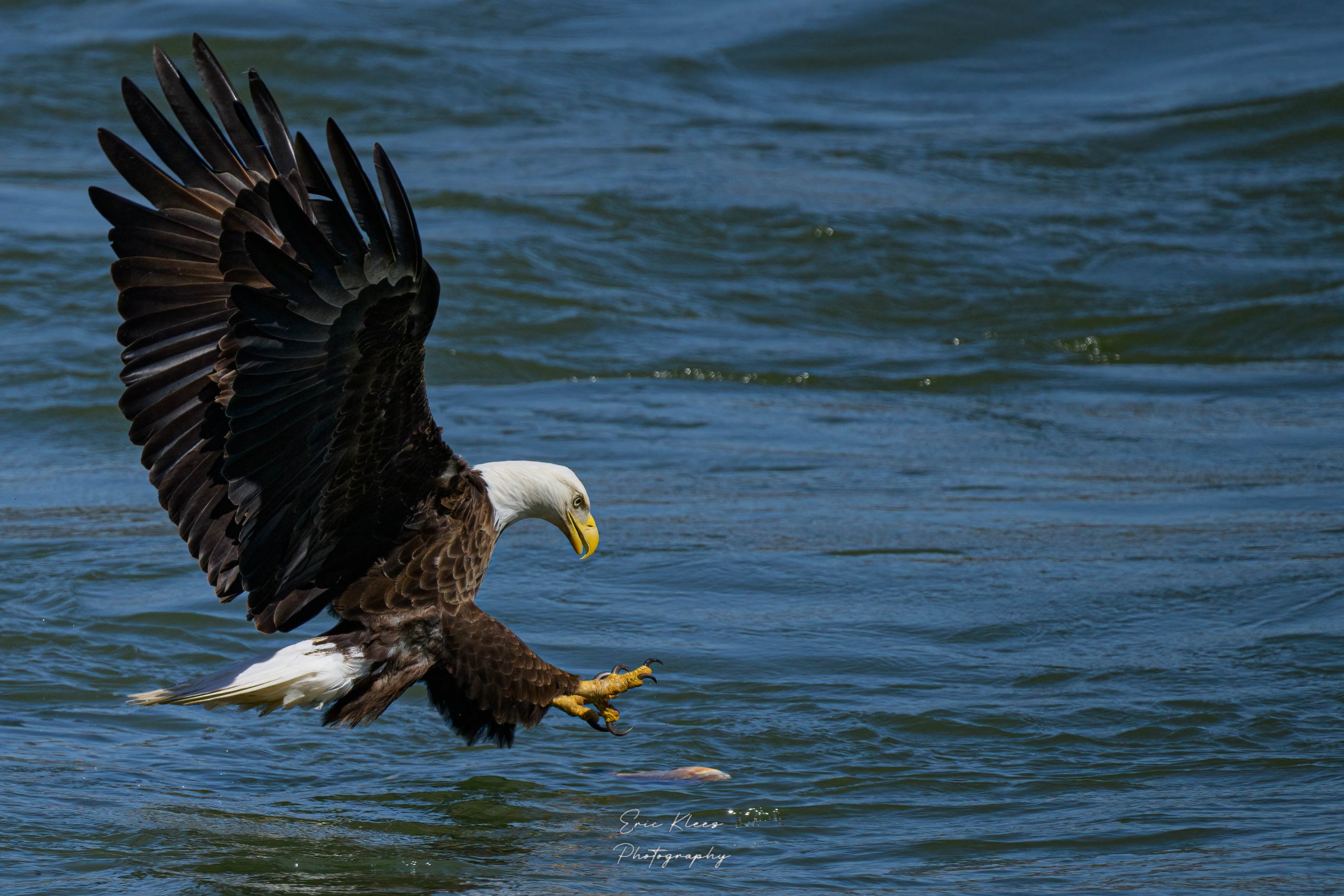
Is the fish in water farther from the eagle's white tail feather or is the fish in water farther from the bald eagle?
the eagle's white tail feather

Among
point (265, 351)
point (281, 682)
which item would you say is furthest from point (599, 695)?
Result: point (265, 351)

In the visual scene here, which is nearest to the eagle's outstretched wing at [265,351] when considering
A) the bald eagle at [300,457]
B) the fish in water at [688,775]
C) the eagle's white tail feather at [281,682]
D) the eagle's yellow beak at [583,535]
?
the bald eagle at [300,457]

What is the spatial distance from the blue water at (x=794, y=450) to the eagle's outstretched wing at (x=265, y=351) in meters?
0.66

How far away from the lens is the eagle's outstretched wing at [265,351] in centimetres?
349

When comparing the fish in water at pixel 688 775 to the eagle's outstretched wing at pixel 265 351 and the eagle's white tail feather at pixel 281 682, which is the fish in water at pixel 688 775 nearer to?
the eagle's white tail feather at pixel 281 682

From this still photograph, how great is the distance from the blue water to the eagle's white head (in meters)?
0.58

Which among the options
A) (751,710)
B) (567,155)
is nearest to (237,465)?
(751,710)

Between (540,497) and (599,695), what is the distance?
533 mm

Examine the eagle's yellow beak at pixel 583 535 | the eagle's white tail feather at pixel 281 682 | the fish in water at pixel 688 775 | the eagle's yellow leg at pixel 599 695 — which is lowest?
the fish in water at pixel 688 775

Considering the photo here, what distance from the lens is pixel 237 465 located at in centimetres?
379

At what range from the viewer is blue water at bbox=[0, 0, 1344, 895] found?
4145 millimetres

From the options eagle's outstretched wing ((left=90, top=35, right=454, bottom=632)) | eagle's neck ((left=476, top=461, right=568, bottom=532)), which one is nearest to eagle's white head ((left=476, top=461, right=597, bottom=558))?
eagle's neck ((left=476, top=461, right=568, bottom=532))

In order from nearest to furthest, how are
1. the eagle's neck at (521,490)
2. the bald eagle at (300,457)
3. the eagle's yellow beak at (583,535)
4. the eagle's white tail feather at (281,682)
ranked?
the bald eagle at (300,457)
the eagle's white tail feather at (281,682)
the eagle's neck at (521,490)
the eagle's yellow beak at (583,535)

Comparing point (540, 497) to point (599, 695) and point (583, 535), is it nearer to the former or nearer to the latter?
point (583, 535)
